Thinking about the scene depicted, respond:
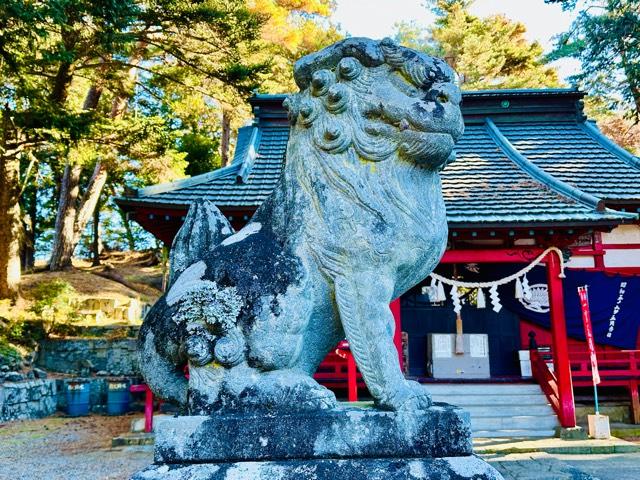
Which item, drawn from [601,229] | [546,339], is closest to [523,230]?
[601,229]

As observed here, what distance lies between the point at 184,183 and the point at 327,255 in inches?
252

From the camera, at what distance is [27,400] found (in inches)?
415

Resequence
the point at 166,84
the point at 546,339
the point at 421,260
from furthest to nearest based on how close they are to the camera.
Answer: the point at 166,84
the point at 546,339
the point at 421,260

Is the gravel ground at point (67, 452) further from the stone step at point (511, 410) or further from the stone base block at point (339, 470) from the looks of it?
the stone step at point (511, 410)

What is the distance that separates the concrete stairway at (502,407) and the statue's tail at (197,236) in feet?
20.8

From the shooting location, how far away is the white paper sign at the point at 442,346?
33.6 ft

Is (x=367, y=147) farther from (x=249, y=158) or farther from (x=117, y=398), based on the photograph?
(x=117, y=398)

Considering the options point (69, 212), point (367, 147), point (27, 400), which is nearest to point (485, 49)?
point (69, 212)

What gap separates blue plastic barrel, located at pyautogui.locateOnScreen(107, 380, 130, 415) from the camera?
11031mm

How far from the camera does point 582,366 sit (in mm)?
8484

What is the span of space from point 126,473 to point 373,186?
542cm

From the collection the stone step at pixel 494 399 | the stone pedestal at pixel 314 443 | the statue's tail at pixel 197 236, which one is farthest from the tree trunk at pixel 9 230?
the stone pedestal at pixel 314 443

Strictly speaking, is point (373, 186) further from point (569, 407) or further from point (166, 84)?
point (166, 84)

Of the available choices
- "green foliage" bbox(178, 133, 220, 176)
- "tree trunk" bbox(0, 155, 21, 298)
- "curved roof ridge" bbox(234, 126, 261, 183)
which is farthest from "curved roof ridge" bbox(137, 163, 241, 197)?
"green foliage" bbox(178, 133, 220, 176)
